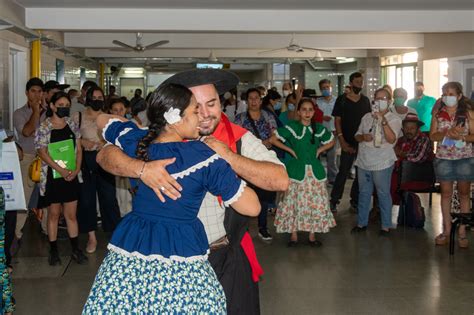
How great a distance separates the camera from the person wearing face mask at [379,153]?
709 centimetres

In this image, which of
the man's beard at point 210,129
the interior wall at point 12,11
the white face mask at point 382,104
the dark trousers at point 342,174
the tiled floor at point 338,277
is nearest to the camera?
the man's beard at point 210,129

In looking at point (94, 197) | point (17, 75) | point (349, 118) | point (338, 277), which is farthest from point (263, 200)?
point (17, 75)

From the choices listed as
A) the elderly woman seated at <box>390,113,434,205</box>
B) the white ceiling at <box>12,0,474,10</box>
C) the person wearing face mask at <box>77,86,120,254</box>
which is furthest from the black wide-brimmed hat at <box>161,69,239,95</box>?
the white ceiling at <box>12,0,474,10</box>

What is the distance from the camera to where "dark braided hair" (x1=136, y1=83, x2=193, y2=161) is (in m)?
2.21

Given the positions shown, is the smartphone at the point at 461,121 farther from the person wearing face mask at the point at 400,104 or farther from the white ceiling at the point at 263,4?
the white ceiling at the point at 263,4

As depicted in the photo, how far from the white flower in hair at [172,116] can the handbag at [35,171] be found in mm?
3862

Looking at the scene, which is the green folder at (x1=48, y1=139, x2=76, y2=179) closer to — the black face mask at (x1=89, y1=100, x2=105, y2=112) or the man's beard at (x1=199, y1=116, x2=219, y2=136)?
the black face mask at (x1=89, y1=100, x2=105, y2=112)

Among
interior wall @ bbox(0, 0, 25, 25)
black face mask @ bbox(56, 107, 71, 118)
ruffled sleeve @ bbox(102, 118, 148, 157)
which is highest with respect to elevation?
interior wall @ bbox(0, 0, 25, 25)

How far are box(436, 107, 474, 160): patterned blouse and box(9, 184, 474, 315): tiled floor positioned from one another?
93 cm

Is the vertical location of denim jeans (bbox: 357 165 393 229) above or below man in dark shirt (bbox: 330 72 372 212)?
below

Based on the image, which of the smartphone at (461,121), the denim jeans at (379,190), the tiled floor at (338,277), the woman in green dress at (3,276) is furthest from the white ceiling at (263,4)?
the woman in green dress at (3,276)

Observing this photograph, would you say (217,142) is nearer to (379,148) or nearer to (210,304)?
(210,304)

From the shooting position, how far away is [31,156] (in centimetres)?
640

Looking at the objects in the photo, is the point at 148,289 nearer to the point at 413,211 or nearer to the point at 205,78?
the point at 205,78
